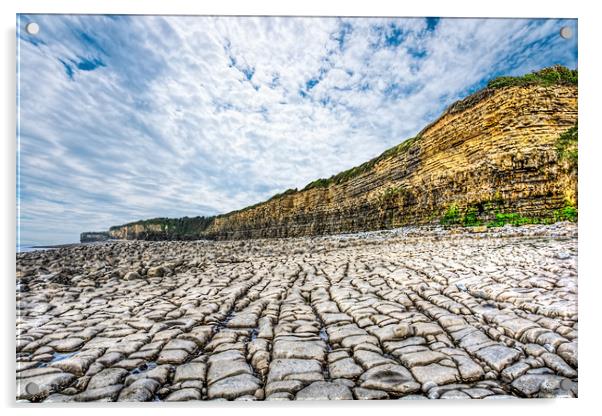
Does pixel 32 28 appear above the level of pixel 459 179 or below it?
above

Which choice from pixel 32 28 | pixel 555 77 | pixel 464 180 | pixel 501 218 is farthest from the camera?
pixel 464 180

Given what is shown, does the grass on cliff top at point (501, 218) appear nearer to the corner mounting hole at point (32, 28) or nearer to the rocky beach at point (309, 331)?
the rocky beach at point (309, 331)

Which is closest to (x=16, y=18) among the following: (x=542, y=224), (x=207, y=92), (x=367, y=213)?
(x=207, y=92)

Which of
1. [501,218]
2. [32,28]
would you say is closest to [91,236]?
[32,28]

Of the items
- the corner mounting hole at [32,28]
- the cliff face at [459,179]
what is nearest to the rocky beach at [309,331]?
the cliff face at [459,179]

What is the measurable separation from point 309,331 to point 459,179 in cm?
842

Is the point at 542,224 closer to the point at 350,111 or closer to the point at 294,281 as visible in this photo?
the point at 350,111

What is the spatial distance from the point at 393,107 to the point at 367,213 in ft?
31.2

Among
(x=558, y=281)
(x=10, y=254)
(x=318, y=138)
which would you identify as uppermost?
(x=318, y=138)

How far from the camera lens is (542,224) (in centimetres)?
482

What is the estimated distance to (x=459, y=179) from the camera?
931 centimetres

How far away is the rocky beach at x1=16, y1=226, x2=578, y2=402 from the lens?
216cm

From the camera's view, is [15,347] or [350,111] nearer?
[15,347]
